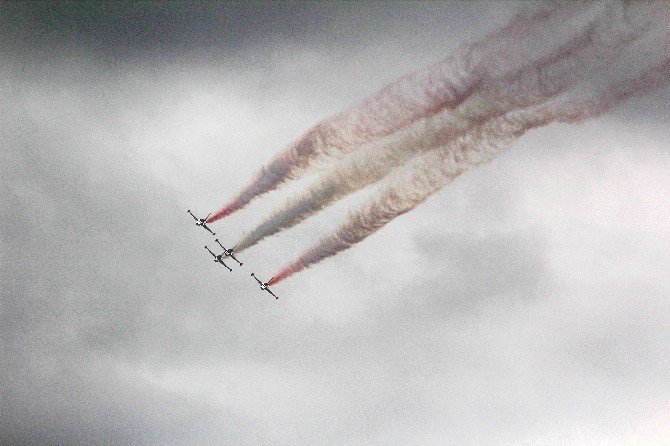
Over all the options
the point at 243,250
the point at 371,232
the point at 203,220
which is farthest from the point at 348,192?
the point at 203,220

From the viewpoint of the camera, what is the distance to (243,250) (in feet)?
214

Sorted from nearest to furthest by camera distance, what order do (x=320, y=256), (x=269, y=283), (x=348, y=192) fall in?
(x=348, y=192), (x=320, y=256), (x=269, y=283)

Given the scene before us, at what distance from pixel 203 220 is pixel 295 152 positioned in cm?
1481

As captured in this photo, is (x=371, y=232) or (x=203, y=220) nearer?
(x=371, y=232)

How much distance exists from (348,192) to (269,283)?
12715 millimetres

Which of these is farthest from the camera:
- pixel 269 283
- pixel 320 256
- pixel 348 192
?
pixel 269 283

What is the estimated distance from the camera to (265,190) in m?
60.9

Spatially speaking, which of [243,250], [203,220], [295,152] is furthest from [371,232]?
[203,220]

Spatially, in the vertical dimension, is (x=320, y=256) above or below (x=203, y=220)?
below

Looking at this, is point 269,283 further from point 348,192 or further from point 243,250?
point 348,192

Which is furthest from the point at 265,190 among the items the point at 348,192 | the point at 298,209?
the point at 348,192

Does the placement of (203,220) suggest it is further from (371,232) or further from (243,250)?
(371,232)

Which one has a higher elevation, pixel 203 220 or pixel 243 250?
pixel 203 220

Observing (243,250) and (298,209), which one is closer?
(298,209)
